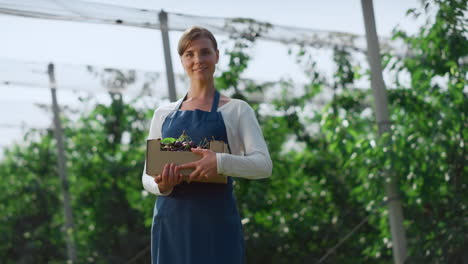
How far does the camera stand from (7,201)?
22.9 ft

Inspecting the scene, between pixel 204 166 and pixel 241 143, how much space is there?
0.24m

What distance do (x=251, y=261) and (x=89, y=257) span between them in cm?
170

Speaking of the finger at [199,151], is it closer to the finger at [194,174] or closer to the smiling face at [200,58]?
the finger at [194,174]

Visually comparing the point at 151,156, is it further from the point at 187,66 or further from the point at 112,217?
the point at 112,217

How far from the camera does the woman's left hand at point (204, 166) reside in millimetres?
1354

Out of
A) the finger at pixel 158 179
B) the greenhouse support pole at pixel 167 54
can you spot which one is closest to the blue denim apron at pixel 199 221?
the finger at pixel 158 179

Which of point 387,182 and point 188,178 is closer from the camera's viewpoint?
point 188,178

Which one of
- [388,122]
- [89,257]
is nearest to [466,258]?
[388,122]

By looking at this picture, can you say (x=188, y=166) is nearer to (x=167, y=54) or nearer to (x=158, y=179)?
(x=158, y=179)

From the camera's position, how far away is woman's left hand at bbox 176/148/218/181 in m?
1.35

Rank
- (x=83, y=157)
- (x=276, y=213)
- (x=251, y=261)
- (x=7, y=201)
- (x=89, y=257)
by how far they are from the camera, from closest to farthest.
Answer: (x=251, y=261), (x=276, y=213), (x=89, y=257), (x=83, y=157), (x=7, y=201)

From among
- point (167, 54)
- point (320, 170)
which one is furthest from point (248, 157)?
point (320, 170)

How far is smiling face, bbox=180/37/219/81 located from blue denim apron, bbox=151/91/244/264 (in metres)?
0.12

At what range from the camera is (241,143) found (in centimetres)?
157
